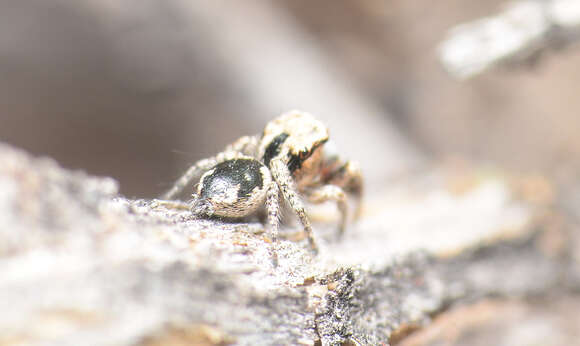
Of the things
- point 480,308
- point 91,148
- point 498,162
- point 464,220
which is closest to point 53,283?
point 480,308

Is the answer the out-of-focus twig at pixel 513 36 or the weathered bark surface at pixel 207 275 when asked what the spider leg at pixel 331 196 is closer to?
the weathered bark surface at pixel 207 275

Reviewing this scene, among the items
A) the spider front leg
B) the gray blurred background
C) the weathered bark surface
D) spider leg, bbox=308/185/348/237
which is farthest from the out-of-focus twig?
the spider front leg

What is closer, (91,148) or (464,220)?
(464,220)

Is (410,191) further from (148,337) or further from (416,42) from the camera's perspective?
(148,337)

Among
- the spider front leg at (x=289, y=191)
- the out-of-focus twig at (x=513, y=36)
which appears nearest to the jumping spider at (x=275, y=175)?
the spider front leg at (x=289, y=191)

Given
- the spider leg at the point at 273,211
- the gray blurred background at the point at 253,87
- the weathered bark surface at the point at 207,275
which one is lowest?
the weathered bark surface at the point at 207,275

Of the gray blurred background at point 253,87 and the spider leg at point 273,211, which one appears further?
the gray blurred background at point 253,87

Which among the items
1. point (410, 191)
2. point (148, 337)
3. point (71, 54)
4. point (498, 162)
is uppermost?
point (71, 54)
